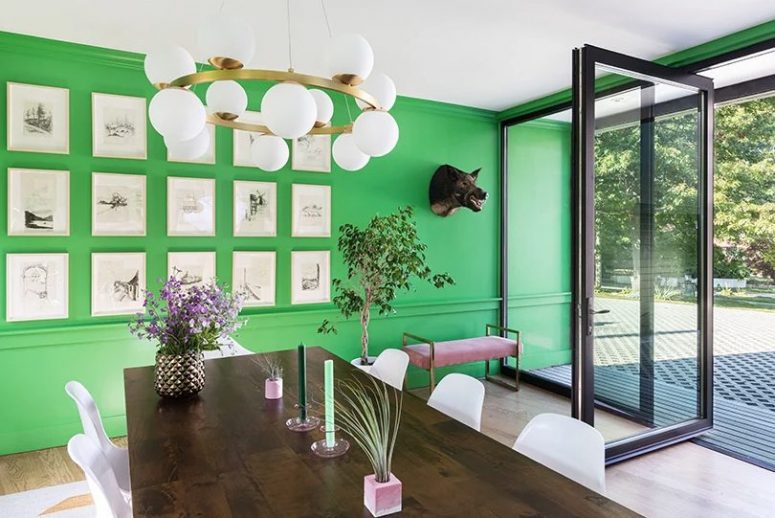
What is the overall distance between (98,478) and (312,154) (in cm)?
308

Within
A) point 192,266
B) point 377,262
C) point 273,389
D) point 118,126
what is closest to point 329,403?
point 273,389

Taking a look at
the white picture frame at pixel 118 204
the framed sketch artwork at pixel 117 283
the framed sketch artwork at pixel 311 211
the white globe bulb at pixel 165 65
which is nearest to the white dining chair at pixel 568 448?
the white globe bulb at pixel 165 65

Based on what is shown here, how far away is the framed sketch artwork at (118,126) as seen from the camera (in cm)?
343

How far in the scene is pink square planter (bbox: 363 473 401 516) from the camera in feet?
3.91

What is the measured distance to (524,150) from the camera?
5117 millimetres

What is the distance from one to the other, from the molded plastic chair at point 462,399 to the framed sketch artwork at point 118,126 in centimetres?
274

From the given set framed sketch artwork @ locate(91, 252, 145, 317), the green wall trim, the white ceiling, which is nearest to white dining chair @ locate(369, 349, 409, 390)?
framed sketch artwork @ locate(91, 252, 145, 317)

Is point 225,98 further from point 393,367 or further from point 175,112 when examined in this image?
point 393,367

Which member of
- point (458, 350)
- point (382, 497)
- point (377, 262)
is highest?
point (377, 262)

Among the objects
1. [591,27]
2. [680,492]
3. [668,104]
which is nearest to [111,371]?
[680,492]

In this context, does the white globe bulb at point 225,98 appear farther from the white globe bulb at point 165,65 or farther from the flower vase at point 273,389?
the flower vase at point 273,389

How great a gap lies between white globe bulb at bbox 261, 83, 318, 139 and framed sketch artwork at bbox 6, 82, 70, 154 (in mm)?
2468

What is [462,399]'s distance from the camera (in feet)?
7.08

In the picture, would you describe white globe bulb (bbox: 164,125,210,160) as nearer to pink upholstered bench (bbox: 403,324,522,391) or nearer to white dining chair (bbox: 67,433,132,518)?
white dining chair (bbox: 67,433,132,518)
